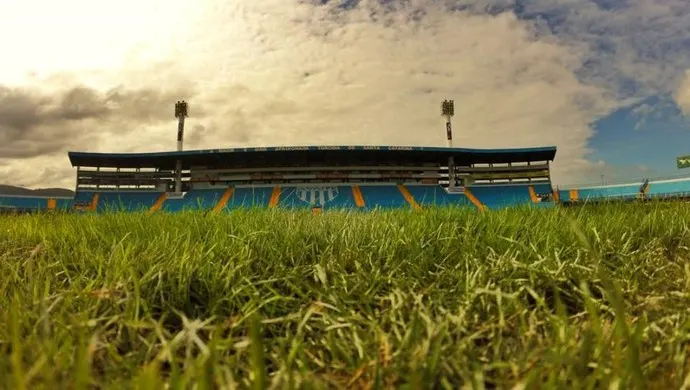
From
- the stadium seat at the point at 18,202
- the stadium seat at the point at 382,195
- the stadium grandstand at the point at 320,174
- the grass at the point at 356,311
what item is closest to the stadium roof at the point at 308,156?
the stadium grandstand at the point at 320,174

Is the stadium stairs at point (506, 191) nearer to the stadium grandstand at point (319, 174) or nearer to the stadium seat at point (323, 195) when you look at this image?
the stadium grandstand at point (319, 174)

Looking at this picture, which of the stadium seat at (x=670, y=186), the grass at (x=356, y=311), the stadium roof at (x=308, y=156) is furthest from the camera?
the stadium seat at (x=670, y=186)

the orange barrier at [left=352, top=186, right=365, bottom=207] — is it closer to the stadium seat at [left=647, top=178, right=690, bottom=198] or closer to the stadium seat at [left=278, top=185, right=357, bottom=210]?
the stadium seat at [left=278, top=185, right=357, bottom=210]

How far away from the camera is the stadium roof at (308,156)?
34.4 metres

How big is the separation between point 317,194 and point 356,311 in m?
33.1

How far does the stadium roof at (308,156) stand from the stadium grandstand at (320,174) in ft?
0.28

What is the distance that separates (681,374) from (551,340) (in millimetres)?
285

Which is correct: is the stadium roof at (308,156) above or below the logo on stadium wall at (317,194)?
above

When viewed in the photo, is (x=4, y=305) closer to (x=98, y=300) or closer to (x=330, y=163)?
(x=98, y=300)

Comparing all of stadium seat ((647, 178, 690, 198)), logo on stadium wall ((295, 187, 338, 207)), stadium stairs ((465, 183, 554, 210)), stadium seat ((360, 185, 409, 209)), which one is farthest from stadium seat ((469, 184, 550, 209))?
logo on stadium wall ((295, 187, 338, 207))

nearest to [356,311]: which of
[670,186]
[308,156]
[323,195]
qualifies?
[323,195]

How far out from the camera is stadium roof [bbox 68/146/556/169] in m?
34.4

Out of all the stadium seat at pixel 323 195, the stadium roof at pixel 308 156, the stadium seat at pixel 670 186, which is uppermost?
the stadium roof at pixel 308 156

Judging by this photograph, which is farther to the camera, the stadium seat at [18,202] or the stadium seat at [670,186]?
the stadium seat at [18,202]
